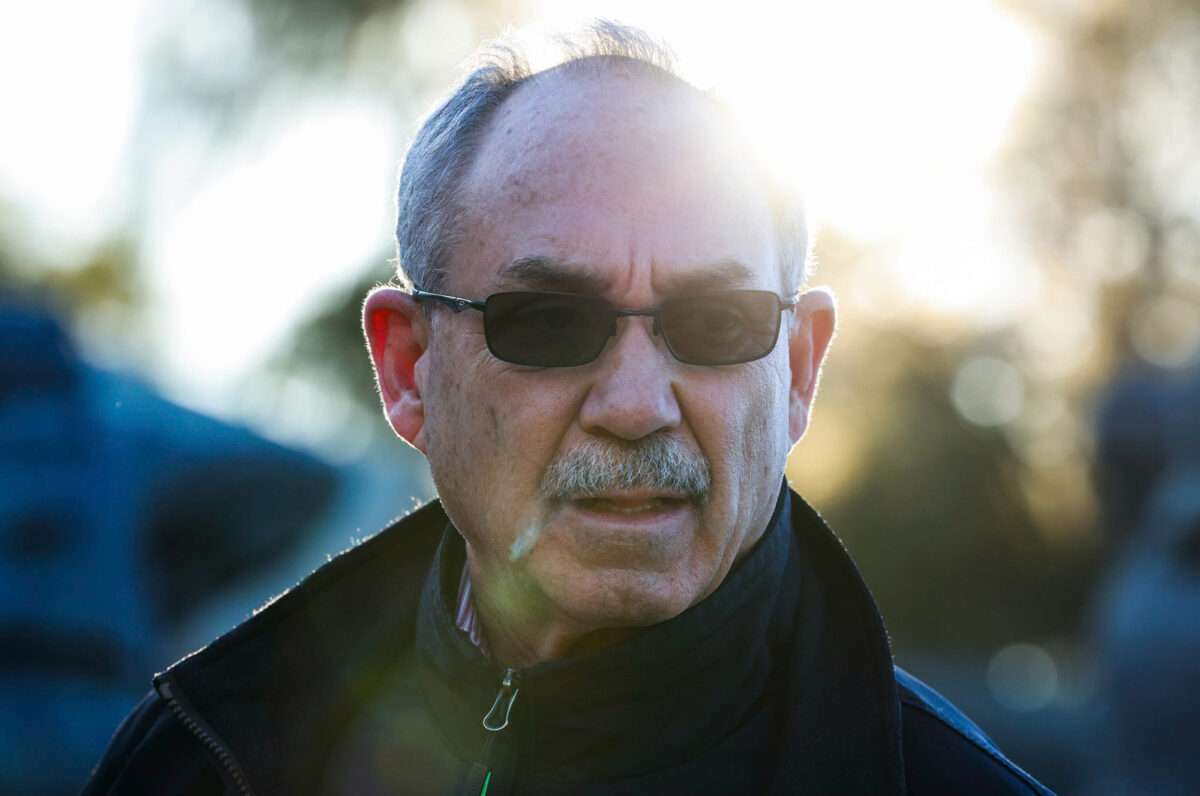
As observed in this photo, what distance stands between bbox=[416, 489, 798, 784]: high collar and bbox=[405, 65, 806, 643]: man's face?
2.5 inches

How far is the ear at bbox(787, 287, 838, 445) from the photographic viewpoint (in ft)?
8.32

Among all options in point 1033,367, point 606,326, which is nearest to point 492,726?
point 606,326

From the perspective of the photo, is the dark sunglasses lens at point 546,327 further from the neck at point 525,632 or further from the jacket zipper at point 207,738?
the jacket zipper at point 207,738

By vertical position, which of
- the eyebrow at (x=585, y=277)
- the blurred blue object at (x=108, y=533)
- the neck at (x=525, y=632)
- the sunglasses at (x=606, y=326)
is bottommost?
the blurred blue object at (x=108, y=533)

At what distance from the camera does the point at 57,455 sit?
706 centimetres

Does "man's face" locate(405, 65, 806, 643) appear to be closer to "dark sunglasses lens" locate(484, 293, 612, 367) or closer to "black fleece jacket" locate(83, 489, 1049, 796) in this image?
"dark sunglasses lens" locate(484, 293, 612, 367)

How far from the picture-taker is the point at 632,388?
84.0 inches

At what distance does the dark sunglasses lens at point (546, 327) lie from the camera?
2.19m

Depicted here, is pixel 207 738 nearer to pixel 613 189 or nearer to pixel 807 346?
pixel 613 189

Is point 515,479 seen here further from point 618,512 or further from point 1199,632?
point 1199,632

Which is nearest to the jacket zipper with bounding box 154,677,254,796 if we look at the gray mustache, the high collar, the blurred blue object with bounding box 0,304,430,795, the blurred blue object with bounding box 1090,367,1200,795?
the high collar

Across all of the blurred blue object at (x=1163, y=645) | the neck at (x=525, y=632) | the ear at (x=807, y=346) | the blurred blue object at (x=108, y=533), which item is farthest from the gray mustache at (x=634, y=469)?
the blurred blue object at (x=108, y=533)

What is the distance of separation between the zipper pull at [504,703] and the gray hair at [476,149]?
0.88m

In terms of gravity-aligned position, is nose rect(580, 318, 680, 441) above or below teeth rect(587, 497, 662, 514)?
above
